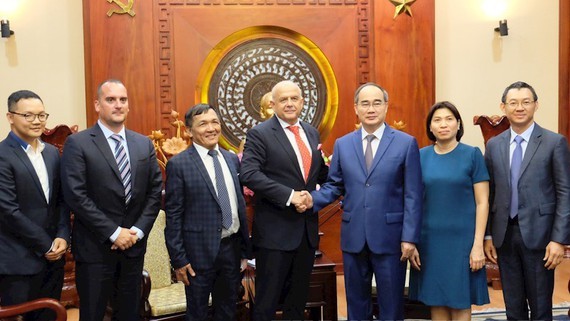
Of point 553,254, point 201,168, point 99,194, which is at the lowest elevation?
point 553,254

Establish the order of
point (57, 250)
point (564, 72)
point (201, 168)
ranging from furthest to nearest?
point (564, 72) → point (201, 168) → point (57, 250)

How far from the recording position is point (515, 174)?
3271mm

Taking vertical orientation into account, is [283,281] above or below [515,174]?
below

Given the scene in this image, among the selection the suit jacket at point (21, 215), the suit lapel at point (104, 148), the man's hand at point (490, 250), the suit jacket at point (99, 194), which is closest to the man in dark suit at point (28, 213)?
the suit jacket at point (21, 215)

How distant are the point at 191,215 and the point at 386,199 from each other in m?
0.95

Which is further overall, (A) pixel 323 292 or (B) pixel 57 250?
(A) pixel 323 292

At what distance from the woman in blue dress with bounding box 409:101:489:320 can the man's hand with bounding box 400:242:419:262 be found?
6cm

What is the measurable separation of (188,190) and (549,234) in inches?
70.4

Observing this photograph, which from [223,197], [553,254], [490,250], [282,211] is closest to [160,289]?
[223,197]

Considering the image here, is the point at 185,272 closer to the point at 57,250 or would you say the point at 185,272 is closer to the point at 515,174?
the point at 57,250

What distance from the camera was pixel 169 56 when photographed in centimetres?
584

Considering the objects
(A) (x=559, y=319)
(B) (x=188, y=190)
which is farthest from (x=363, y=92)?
(A) (x=559, y=319)

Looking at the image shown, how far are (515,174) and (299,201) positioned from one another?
110 cm

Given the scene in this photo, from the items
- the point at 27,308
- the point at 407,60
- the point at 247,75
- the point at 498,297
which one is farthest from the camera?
the point at 407,60
